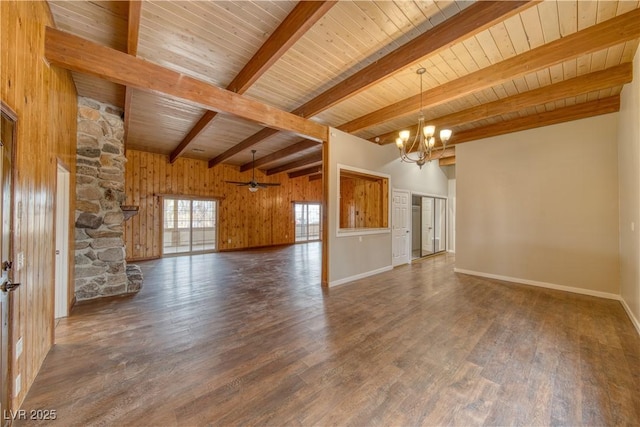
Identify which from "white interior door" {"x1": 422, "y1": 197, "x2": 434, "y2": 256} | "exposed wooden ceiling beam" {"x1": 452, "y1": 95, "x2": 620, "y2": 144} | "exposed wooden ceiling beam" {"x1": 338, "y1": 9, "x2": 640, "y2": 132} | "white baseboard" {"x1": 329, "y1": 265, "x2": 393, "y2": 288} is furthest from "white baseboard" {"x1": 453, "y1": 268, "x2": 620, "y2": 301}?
"exposed wooden ceiling beam" {"x1": 338, "y1": 9, "x2": 640, "y2": 132}

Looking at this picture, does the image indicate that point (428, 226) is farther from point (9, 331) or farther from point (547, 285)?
point (9, 331)

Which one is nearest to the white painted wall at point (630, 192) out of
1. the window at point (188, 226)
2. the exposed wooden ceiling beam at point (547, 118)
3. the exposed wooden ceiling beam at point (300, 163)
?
the exposed wooden ceiling beam at point (547, 118)

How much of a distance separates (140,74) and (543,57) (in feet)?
14.5

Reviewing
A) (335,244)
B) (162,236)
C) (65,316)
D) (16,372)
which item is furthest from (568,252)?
(162,236)

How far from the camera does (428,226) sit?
839 centimetres

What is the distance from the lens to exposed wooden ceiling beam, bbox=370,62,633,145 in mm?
3248

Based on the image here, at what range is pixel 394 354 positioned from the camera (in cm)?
246

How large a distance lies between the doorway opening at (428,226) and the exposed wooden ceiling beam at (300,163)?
3198 mm

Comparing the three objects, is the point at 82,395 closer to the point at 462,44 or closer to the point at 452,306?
the point at 452,306

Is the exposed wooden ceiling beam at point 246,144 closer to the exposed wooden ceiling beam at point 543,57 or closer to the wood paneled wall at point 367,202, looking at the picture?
the wood paneled wall at point 367,202

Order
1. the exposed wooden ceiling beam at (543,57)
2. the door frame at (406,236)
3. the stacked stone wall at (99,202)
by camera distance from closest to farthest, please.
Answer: the exposed wooden ceiling beam at (543,57) < the stacked stone wall at (99,202) < the door frame at (406,236)

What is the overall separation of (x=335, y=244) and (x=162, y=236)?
6.04 metres

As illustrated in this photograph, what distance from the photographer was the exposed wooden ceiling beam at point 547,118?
4.18 m

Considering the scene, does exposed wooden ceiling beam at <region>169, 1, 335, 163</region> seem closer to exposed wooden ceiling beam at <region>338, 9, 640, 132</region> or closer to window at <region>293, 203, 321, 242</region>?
exposed wooden ceiling beam at <region>338, 9, 640, 132</region>
